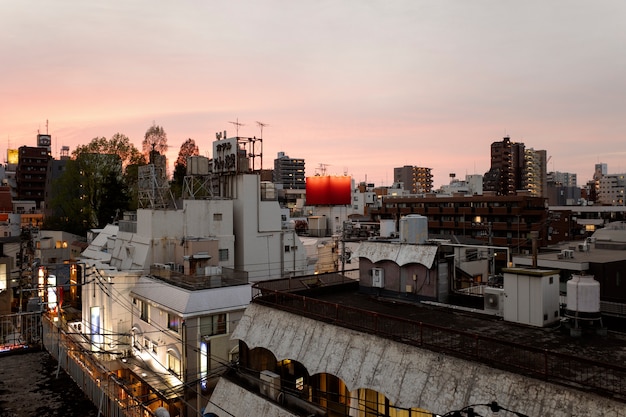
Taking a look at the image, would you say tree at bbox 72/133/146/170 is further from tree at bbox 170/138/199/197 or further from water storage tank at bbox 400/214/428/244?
water storage tank at bbox 400/214/428/244

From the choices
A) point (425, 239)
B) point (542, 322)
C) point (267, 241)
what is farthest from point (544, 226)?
point (542, 322)

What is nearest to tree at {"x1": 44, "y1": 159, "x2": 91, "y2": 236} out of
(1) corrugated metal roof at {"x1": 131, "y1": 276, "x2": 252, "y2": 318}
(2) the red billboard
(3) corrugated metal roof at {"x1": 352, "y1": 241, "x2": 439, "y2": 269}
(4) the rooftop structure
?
(1) corrugated metal roof at {"x1": 131, "y1": 276, "x2": 252, "y2": 318}

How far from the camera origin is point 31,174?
13125 cm

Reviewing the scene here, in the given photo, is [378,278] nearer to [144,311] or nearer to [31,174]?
[144,311]

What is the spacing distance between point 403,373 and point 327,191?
74809 mm

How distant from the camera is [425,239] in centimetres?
2338

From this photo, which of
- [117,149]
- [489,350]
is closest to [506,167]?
[117,149]

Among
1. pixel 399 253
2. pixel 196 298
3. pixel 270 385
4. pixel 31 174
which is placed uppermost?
pixel 31 174

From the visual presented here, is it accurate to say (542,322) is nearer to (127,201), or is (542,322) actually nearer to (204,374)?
(204,374)

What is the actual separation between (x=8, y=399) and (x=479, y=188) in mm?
118663

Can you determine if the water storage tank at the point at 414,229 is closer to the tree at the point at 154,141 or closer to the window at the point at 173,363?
the window at the point at 173,363

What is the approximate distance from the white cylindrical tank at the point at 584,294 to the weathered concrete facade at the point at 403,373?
559 cm

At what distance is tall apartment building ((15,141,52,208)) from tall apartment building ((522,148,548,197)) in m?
160

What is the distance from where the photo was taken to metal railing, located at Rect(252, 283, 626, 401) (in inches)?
417
